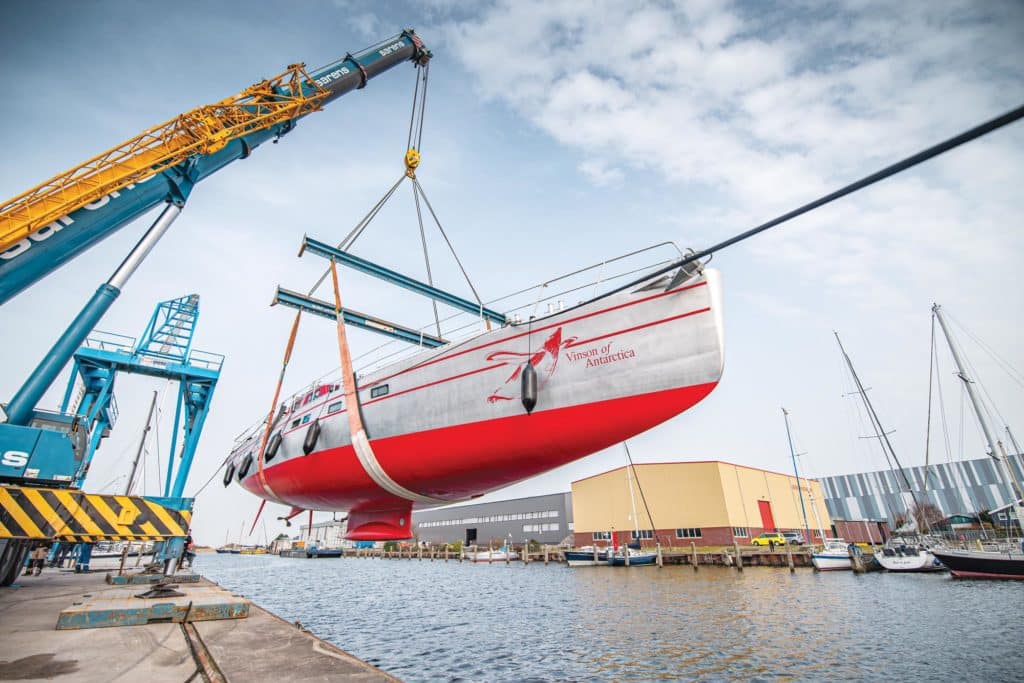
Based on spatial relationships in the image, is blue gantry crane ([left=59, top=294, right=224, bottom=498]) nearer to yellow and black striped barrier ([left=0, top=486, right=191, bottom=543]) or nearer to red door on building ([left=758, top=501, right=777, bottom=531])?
yellow and black striped barrier ([left=0, top=486, right=191, bottom=543])

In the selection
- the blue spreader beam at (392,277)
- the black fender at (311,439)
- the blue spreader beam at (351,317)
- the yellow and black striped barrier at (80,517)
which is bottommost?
the yellow and black striped barrier at (80,517)

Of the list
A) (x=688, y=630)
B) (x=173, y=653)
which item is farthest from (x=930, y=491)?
(x=173, y=653)

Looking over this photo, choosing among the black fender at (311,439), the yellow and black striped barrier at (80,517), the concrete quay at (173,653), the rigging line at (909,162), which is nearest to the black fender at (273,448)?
the black fender at (311,439)

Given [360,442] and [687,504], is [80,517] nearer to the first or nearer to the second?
[360,442]

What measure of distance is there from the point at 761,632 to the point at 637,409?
10.1 meters

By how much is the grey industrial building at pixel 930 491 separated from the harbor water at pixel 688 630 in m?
54.4

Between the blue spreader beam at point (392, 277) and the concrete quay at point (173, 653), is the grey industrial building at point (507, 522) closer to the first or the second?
the blue spreader beam at point (392, 277)

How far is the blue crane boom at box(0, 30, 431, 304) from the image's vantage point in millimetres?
6031

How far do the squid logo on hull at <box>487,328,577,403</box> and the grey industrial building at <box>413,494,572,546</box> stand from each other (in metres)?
46.3

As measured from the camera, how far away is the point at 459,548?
5675cm

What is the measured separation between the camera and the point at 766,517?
39562mm

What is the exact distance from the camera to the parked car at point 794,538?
35.5m

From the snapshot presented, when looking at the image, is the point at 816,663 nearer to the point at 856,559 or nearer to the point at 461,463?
the point at 461,463

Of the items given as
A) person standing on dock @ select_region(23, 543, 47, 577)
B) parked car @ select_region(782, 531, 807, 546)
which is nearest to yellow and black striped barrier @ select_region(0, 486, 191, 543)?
person standing on dock @ select_region(23, 543, 47, 577)
